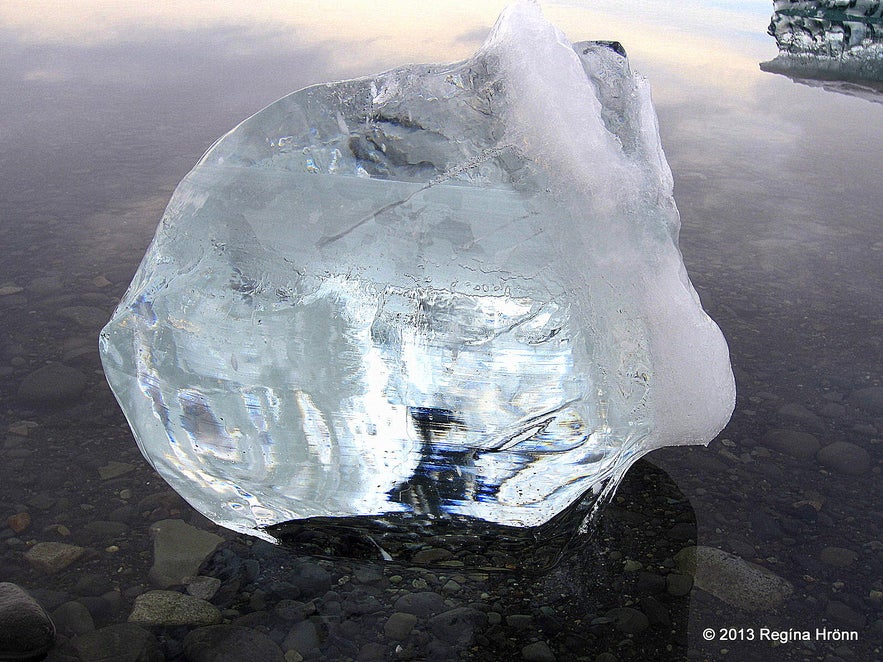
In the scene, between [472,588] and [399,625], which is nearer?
[399,625]

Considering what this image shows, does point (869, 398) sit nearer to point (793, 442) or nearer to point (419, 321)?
point (793, 442)

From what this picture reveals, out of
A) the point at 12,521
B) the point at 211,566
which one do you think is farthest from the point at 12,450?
the point at 211,566

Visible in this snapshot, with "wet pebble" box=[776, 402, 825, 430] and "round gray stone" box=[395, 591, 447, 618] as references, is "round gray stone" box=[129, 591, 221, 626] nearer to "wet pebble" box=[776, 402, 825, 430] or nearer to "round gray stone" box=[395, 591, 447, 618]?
"round gray stone" box=[395, 591, 447, 618]

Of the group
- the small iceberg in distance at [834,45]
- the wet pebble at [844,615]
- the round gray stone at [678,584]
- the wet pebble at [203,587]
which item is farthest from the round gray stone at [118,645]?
the small iceberg in distance at [834,45]

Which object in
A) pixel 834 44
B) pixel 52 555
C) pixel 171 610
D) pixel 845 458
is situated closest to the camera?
pixel 171 610

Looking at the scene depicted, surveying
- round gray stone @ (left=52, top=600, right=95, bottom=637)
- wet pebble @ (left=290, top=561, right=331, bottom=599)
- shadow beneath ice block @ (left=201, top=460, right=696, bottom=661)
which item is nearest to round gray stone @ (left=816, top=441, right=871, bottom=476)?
shadow beneath ice block @ (left=201, top=460, right=696, bottom=661)

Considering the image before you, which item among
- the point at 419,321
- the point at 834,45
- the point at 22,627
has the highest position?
the point at 834,45

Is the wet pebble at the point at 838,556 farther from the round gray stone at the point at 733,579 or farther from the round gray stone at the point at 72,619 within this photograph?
the round gray stone at the point at 72,619

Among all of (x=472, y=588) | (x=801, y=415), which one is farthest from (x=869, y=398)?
(x=472, y=588)
